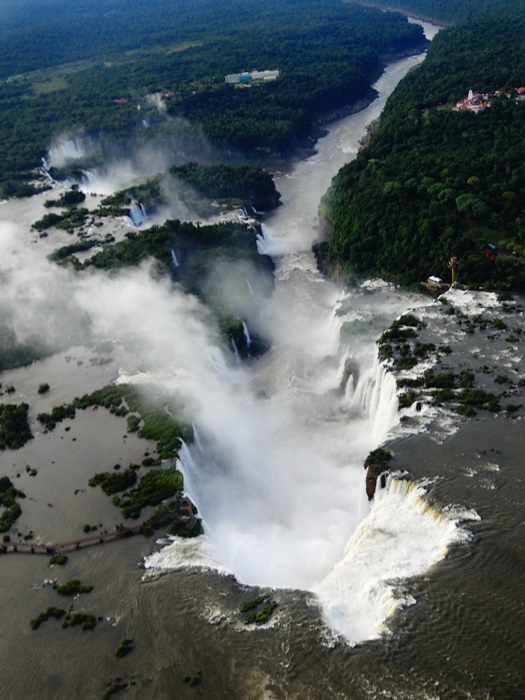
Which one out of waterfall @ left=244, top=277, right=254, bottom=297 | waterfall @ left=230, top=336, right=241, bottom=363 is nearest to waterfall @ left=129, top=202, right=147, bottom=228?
waterfall @ left=244, top=277, right=254, bottom=297

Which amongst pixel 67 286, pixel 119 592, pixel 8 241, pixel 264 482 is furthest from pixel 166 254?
Result: pixel 119 592

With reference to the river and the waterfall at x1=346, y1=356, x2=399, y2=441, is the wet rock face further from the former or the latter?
the waterfall at x1=346, y1=356, x2=399, y2=441

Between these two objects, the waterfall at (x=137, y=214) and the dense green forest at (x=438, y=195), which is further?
the waterfall at (x=137, y=214)

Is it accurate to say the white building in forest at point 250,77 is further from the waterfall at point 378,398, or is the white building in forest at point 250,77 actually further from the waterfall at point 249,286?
the waterfall at point 378,398

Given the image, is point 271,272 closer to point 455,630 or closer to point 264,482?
point 264,482

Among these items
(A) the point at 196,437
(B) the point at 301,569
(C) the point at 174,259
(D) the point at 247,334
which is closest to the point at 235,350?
(D) the point at 247,334

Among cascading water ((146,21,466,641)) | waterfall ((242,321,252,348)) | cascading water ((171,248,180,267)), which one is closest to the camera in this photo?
cascading water ((146,21,466,641))

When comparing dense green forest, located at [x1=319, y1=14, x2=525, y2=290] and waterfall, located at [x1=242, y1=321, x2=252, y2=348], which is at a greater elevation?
dense green forest, located at [x1=319, y1=14, x2=525, y2=290]

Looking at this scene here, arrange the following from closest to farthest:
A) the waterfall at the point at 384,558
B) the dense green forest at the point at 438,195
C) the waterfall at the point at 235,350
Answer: the waterfall at the point at 384,558
the waterfall at the point at 235,350
the dense green forest at the point at 438,195

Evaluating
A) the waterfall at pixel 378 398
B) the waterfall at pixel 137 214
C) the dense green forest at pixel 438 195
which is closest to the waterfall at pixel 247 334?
the waterfall at pixel 378 398
